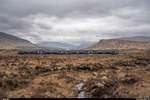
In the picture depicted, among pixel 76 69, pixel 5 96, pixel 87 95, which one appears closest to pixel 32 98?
pixel 5 96

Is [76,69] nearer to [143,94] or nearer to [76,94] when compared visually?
[76,94]

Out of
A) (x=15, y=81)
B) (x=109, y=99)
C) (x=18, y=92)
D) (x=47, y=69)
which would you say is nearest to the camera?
(x=109, y=99)

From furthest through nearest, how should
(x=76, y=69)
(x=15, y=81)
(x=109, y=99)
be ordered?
1. (x=76, y=69)
2. (x=15, y=81)
3. (x=109, y=99)

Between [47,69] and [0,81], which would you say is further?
[47,69]

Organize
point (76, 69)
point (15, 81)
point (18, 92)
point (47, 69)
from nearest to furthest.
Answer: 1. point (18, 92)
2. point (15, 81)
3. point (47, 69)
4. point (76, 69)

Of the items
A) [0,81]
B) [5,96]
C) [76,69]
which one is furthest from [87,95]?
[76,69]

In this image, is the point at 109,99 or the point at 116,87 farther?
the point at 116,87

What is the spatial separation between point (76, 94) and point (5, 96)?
8.90m

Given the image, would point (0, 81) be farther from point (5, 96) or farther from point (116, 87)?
point (116, 87)

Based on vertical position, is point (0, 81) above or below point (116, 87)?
above

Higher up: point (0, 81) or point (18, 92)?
point (0, 81)

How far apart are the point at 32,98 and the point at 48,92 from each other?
7.79 feet

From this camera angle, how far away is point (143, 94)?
1387 cm

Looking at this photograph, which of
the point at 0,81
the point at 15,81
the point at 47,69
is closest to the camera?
the point at 0,81
